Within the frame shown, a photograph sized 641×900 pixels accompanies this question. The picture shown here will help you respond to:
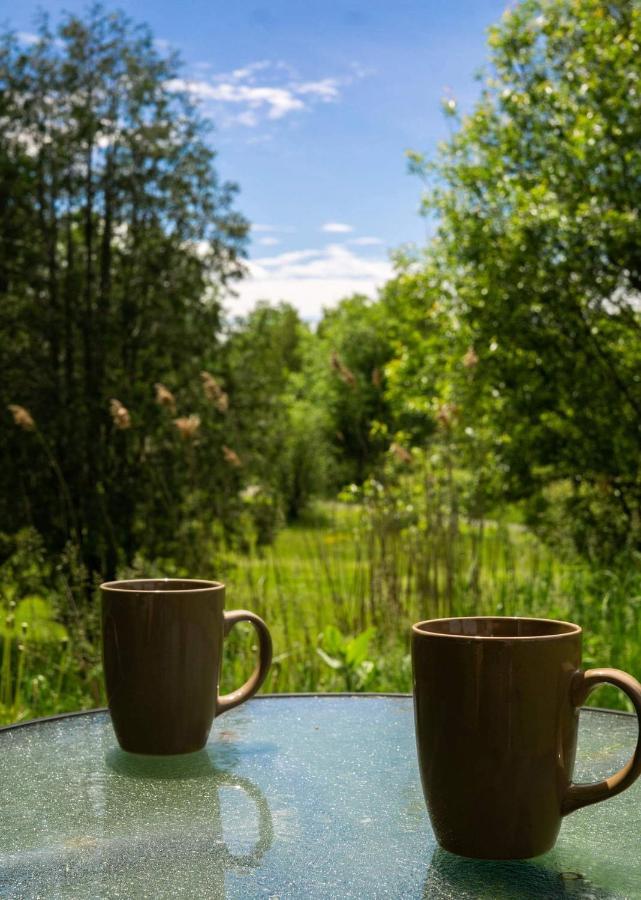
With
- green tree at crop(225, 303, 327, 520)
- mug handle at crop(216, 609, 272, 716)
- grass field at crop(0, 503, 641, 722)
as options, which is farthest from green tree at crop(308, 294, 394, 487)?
mug handle at crop(216, 609, 272, 716)

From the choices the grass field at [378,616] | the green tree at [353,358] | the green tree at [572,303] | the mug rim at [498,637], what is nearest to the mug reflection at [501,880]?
the mug rim at [498,637]

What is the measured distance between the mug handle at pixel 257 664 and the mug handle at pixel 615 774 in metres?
0.40

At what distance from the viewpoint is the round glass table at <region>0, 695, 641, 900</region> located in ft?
2.27

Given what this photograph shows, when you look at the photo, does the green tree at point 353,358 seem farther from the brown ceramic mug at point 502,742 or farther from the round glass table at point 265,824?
the brown ceramic mug at point 502,742

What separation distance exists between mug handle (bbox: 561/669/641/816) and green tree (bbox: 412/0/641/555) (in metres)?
4.15

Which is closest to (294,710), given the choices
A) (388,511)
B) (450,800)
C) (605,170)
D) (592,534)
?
(450,800)

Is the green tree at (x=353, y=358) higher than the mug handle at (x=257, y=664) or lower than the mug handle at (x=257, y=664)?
higher

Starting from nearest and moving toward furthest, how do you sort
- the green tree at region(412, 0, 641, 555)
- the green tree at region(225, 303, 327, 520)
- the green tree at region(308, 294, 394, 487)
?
the green tree at region(412, 0, 641, 555) → the green tree at region(225, 303, 327, 520) → the green tree at region(308, 294, 394, 487)

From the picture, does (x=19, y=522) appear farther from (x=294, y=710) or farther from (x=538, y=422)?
(x=294, y=710)

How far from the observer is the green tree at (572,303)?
521 cm

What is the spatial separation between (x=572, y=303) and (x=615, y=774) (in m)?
4.75

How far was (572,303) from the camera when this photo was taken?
5262 millimetres

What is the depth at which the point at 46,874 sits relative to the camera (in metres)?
0.71

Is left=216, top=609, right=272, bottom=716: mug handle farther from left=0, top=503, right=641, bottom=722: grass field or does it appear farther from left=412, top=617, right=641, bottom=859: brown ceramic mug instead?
left=0, top=503, right=641, bottom=722: grass field
